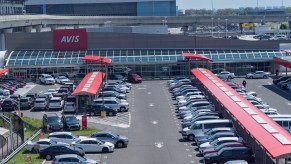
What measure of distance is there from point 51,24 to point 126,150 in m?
42.8

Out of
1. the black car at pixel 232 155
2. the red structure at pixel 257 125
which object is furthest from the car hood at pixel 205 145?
the black car at pixel 232 155

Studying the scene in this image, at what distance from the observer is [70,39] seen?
151 ft

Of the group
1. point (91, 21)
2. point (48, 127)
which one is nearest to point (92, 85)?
point (48, 127)

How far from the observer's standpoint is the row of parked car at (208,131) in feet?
67.9

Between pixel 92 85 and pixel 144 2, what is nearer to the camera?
pixel 92 85

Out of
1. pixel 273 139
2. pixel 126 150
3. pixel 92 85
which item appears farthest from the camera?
pixel 92 85

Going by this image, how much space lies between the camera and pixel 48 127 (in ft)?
90.1

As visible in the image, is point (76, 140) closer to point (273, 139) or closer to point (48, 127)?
point (48, 127)

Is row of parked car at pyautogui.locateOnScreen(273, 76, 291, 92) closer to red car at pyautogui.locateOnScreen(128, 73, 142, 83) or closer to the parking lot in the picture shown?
the parking lot

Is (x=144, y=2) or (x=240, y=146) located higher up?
(x=144, y=2)

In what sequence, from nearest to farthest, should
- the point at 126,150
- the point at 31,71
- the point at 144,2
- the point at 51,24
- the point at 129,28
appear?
the point at 126,150 → the point at 31,71 → the point at 129,28 → the point at 51,24 → the point at 144,2

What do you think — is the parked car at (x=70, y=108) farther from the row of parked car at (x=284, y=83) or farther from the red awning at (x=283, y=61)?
the red awning at (x=283, y=61)

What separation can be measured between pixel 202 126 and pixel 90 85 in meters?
10.6

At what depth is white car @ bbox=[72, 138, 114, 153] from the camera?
23.2 m
